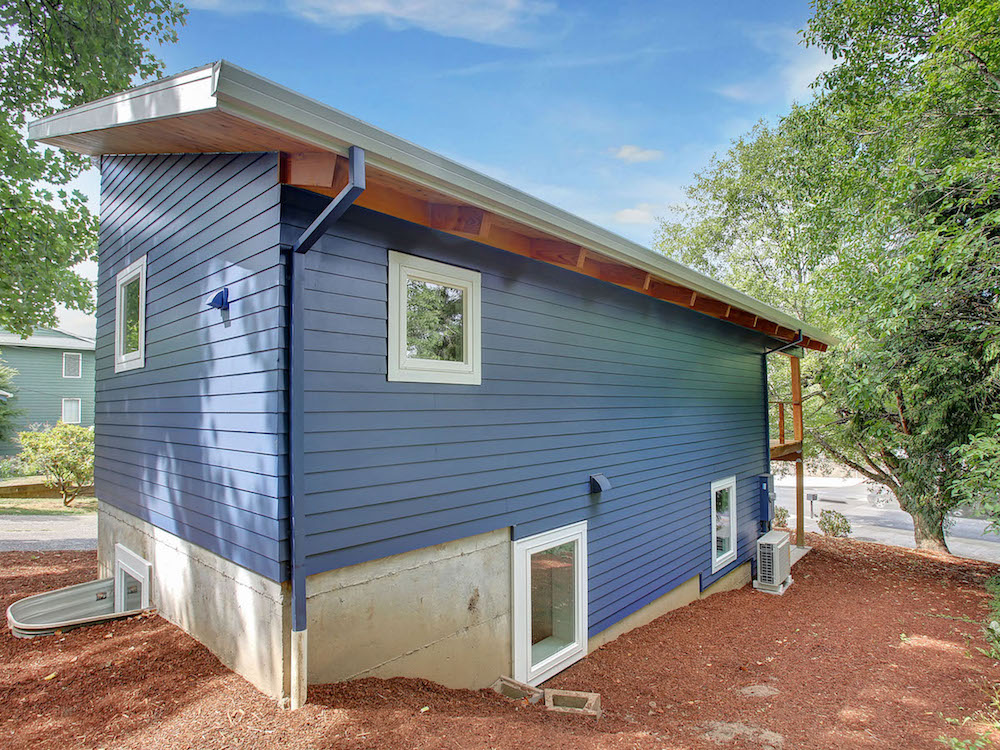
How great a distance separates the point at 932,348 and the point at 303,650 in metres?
9.70

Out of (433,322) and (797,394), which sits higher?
(433,322)

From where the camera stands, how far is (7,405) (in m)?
16.2

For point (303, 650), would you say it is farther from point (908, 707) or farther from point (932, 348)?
point (932, 348)

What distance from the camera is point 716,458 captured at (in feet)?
25.5

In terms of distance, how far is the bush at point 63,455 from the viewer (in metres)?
12.0

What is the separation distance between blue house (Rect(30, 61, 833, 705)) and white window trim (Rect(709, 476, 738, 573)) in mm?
2013

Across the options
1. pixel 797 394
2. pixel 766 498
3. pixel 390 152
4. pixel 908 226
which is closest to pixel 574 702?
pixel 390 152

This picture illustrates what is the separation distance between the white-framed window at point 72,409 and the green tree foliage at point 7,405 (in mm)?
1488

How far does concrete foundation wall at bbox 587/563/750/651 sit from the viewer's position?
558 centimetres

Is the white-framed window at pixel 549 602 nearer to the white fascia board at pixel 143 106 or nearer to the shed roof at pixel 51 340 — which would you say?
the white fascia board at pixel 143 106

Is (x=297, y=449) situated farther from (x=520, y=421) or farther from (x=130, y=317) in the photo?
(x=130, y=317)

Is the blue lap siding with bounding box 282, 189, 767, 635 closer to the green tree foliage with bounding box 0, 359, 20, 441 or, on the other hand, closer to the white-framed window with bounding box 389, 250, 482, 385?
the white-framed window with bounding box 389, 250, 482, 385

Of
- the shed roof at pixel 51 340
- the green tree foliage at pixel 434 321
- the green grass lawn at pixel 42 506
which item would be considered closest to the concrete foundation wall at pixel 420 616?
the green tree foliage at pixel 434 321

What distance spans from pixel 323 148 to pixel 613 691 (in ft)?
15.2
